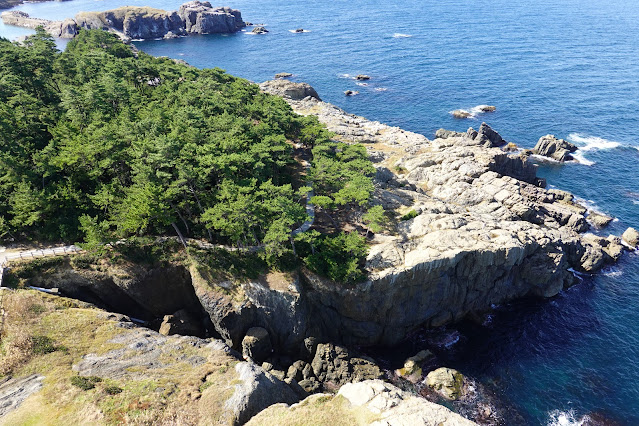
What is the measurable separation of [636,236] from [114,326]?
9277 cm

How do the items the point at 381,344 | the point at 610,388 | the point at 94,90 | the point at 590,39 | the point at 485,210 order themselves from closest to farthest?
the point at 610,388, the point at 381,344, the point at 94,90, the point at 485,210, the point at 590,39

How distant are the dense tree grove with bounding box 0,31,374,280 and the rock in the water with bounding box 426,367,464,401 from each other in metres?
18.1

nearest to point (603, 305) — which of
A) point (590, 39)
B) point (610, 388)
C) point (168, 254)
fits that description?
point (610, 388)

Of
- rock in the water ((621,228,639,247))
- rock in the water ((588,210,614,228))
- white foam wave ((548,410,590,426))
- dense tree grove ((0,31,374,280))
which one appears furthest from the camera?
rock in the water ((588,210,614,228))

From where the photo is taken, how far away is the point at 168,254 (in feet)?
170

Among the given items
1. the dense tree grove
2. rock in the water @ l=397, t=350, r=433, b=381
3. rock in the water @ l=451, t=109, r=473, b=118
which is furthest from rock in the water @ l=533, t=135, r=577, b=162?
rock in the water @ l=397, t=350, r=433, b=381

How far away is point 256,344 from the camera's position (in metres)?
49.2

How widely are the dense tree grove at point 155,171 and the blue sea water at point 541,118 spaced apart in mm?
28722

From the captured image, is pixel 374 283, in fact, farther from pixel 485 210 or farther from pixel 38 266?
pixel 38 266

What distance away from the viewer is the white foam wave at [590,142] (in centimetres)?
10462

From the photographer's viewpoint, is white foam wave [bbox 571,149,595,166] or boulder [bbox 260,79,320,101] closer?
white foam wave [bbox 571,149,595,166]

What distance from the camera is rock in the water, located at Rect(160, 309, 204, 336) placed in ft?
161

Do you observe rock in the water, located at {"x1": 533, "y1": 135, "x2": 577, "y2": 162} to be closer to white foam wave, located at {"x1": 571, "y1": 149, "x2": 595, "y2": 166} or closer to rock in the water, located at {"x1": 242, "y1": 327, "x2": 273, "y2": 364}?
white foam wave, located at {"x1": 571, "y1": 149, "x2": 595, "y2": 166}

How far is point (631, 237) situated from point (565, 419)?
46.7 metres
